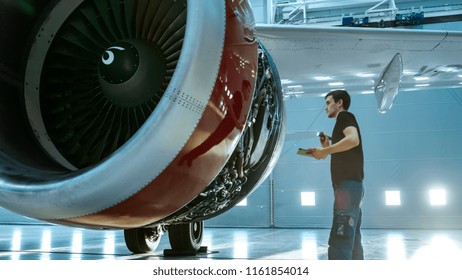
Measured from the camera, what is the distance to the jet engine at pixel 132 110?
1.64m

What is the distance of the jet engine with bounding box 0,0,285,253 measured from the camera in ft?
5.37

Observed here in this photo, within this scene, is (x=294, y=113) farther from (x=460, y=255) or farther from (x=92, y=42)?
(x=92, y=42)

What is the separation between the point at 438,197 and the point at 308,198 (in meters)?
3.15

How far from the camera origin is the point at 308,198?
11766 millimetres

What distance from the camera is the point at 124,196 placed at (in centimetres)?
166

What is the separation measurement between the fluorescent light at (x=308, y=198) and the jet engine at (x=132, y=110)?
893cm

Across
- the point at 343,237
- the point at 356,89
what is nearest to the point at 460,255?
the point at 356,89

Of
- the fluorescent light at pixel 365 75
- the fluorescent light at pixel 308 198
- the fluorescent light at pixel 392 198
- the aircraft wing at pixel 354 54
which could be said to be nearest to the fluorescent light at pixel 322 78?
the aircraft wing at pixel 354 54

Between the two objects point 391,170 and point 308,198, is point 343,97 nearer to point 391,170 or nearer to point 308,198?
point 308,198

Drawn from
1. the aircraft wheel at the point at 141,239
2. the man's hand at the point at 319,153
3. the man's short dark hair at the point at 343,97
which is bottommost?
the aircraft wheel at the point at 141,239

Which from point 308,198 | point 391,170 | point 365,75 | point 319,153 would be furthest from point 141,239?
point 391,170

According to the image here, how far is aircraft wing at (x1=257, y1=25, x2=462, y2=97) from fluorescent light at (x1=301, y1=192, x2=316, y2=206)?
685cm

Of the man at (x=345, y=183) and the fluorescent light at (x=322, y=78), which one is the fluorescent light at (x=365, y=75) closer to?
the fluorescent light at (x=322, y=78)

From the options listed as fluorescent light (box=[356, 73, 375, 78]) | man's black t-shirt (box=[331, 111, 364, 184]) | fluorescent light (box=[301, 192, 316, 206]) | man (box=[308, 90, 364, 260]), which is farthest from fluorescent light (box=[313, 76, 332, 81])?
fluorescent light (box=[301, 192, 316, 206])
